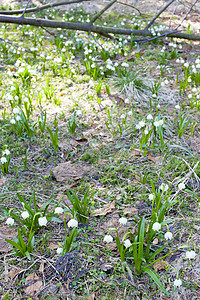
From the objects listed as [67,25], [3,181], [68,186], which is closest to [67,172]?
[68,186]

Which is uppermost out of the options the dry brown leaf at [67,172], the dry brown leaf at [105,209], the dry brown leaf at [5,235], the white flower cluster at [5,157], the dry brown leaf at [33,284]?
the white flower cluster at [5,157]

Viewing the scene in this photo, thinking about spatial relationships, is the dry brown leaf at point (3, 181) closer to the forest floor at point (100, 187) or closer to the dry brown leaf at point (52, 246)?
the forest floor at point (100, 187)

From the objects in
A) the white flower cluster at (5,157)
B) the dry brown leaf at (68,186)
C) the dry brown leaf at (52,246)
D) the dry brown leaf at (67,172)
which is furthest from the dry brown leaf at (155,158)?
the white flower cluster at (5,157)

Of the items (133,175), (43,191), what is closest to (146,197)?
(133,175)

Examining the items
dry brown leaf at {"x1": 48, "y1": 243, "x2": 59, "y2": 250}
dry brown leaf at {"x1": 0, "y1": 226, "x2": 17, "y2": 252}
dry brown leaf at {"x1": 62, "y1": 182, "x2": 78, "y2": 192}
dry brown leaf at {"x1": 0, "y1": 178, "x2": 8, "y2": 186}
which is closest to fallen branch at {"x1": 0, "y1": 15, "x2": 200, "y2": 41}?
dry brown leaf at {"x1": 0, "y1": 178, "x2": 8, "y2": 186}

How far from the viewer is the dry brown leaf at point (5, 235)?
7.00 feet

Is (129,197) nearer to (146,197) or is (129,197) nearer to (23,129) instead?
(146,197)

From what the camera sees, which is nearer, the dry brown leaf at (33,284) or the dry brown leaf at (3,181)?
the dry brown leaf at (33,284)

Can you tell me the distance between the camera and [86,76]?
15.8 feet

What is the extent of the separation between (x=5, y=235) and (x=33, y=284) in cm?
51

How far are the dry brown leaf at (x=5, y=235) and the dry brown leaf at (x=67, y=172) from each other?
2.38 feet

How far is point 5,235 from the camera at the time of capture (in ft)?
7.30

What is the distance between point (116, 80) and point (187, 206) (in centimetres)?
272

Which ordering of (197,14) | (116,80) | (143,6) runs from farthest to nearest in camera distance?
(143,6) → (197,14) → (116,80)
